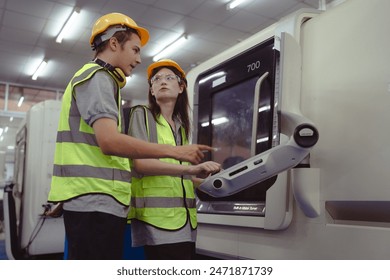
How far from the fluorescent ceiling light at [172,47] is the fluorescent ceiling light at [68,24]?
1656 mm

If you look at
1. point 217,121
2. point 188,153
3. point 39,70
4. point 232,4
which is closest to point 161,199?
point 188,153

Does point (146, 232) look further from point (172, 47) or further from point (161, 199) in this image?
point (172, 47)

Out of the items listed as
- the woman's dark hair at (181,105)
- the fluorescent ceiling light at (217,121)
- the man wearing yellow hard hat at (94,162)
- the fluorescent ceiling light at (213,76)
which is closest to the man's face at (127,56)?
the man wearing yellow hard hat at (94,162)

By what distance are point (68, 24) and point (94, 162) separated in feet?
17.0

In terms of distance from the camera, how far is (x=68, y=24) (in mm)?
5930

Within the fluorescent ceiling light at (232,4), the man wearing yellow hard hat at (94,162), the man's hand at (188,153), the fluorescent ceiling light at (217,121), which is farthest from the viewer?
the fluorescent ceiling light at (232,4)

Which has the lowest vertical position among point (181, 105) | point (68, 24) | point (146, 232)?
point (146, 232)

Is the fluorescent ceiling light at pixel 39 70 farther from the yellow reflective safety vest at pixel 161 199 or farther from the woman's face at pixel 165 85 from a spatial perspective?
the yellow reflective safety vest at pixel 161 199

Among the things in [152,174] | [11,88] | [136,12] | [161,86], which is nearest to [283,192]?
[152,174]

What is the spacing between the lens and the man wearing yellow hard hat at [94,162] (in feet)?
4.20

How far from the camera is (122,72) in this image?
57.8 inches

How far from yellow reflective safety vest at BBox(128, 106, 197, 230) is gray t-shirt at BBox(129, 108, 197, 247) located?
2 centimetres

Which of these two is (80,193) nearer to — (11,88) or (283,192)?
(283,192)

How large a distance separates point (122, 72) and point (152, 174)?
0.42 m
